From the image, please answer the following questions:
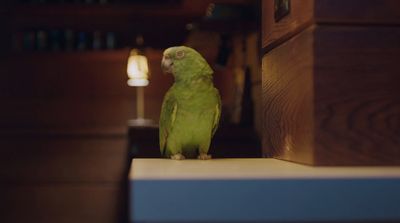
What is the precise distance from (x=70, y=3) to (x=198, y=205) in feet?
10.6

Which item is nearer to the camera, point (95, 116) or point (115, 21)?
point (115, 21)

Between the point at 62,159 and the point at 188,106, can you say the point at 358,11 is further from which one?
the point at 62,159

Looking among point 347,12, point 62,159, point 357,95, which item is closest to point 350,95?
point 357,95

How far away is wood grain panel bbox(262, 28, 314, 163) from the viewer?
1.00 meters

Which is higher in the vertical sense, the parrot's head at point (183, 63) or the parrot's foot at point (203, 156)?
the parrot's head at point (183, 63)

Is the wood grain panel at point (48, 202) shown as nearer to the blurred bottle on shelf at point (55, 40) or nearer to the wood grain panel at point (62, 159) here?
the wood grain panel at point (62, 159)

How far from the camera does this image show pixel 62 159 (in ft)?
12.4

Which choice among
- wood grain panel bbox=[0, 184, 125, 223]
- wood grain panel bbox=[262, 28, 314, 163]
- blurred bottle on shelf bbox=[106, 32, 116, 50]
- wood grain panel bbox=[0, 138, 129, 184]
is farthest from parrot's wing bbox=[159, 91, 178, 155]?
blurred bottle on shelf bbox=[106, 32, 116, 50]

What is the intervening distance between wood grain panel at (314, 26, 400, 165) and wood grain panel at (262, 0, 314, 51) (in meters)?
0.06

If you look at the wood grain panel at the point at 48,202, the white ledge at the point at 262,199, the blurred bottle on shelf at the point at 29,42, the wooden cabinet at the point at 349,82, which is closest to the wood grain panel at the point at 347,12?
the wooden cabinet at the point at 349,82

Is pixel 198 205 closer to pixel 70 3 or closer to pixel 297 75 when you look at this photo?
pixel 297 75

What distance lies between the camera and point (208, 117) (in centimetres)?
148

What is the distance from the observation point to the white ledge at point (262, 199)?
72 centimetres

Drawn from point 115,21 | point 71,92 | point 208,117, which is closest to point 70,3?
point 115,21
